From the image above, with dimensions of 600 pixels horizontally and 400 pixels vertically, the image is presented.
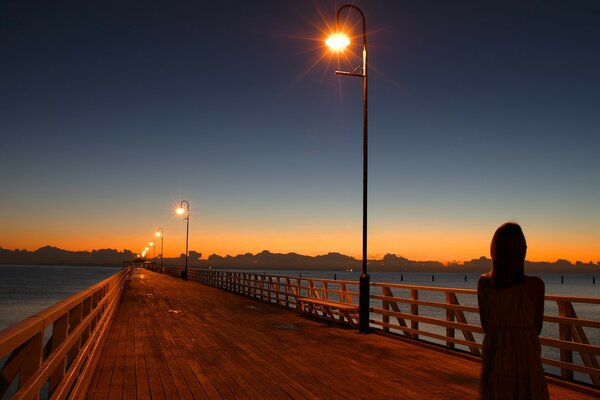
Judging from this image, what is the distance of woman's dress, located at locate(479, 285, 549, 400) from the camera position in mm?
3664

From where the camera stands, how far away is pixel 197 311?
18.8m

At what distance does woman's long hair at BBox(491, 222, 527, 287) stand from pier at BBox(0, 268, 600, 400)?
300cm

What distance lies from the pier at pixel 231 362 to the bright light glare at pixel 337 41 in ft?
20.7

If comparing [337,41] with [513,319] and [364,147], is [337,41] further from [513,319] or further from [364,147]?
[513,319]

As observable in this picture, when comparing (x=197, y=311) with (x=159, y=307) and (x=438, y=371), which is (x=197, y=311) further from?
(x=438, y=371)

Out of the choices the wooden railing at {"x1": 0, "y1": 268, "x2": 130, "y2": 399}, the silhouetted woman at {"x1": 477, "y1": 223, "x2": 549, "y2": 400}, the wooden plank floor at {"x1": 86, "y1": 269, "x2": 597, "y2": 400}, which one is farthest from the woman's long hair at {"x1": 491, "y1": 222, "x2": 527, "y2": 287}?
the wooden plank floor at {"x1": 86, "y1": 269, "x2": 597, "y2": 400}

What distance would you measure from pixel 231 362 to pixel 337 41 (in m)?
7.89

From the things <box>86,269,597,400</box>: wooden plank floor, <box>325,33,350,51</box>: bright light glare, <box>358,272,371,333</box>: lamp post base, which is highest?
<box>325,33,350,51</box>: bright light glare

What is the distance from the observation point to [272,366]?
29.0 feet

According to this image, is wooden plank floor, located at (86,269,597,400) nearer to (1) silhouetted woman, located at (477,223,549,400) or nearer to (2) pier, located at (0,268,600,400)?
(2) pier, located at (0,268,600,400)

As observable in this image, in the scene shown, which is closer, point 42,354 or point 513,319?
point 513,319

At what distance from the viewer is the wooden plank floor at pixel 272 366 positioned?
7.12 m

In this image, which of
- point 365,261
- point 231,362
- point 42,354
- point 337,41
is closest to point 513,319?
point 42,354

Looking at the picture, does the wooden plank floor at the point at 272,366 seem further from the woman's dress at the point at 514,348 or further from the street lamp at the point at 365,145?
the woman's dress at the point at 514,348
